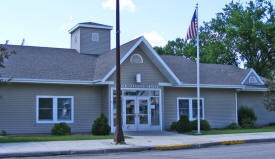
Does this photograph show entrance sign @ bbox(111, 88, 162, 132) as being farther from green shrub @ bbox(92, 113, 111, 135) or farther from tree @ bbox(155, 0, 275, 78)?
tree @ bbox(155, 0, 275, 78)

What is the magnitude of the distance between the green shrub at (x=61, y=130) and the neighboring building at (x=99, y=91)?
90 centimetres

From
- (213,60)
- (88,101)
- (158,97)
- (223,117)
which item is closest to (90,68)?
(88,101)

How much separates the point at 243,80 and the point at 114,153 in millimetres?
17298

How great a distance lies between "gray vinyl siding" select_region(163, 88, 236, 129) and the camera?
2359 cm

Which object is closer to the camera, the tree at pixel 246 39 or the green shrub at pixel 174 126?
the green shrub at pixel 174 126

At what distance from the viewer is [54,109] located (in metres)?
20.4

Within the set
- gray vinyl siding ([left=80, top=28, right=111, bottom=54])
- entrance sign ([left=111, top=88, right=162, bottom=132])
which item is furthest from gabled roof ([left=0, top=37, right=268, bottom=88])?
entrance sign ([left=111, top=88, right=162, bottom=132])

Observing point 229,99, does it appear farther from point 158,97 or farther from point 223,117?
point 158,97

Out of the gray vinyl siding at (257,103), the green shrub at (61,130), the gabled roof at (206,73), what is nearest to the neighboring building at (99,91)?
the gabled roof at (206,73)

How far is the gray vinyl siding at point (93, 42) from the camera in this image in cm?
2703

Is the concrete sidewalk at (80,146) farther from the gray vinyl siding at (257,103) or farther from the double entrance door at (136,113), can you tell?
the gray vinyl siding at (257,103)

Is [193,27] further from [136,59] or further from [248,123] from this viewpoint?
[248,123]

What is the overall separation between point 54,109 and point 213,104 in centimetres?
1138

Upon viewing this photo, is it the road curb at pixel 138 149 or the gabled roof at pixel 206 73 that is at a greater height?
the gabled roof at pixel 206 73
